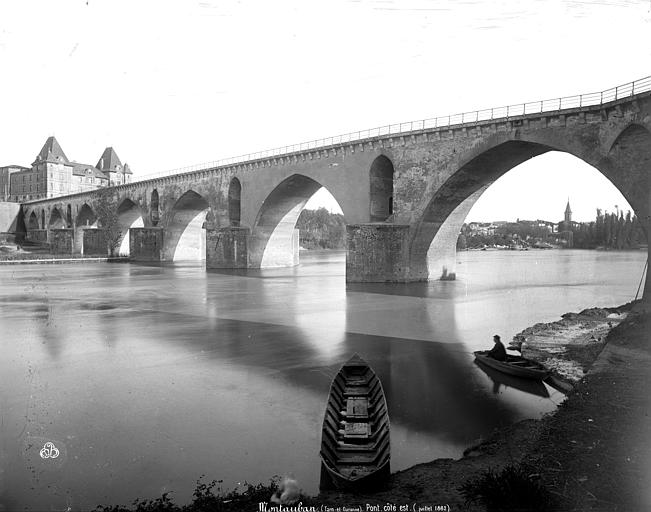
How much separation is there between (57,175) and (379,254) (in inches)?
3624

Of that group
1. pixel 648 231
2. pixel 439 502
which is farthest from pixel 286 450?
pixel 648 231

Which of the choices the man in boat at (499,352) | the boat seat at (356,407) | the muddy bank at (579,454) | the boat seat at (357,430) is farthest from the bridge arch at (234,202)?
the boat seat at (357,430)

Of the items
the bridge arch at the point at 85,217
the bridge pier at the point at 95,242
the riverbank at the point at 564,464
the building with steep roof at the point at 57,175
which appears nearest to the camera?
the riverbank at the point at 564,464

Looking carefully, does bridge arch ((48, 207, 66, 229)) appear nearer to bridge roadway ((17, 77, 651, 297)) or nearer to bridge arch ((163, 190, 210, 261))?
bridge roadway ((17, 77, 651, 297))

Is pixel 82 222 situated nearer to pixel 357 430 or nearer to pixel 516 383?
pixel 516 383

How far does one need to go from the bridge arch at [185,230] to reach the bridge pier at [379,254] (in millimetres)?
24903

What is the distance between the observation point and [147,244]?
181 feet

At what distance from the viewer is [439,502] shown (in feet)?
17.1

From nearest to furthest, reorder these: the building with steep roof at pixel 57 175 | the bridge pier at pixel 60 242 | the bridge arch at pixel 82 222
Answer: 1. the bridge pier at pixel 60 242
2. the bridge arch at pixel 82 222
3. the building with steep roof at pixel 57 175

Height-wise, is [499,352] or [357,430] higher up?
[357,430]

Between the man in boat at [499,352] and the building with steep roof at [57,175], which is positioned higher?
the building with steep roof at [57,175]

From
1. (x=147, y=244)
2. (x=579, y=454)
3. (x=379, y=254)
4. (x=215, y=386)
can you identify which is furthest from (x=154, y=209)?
(x=579, y=454)

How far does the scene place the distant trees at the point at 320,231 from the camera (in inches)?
4334

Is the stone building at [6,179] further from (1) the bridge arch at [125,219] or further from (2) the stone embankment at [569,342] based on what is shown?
(2) the stone embankment at [569,342]
